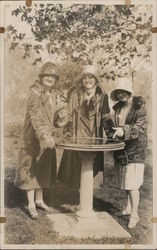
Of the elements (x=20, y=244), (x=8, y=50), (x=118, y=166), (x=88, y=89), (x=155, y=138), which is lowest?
(x=20, y=244)

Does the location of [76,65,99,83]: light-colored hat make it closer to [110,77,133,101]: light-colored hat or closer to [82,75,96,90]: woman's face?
[82,75,96,90]: woman's face

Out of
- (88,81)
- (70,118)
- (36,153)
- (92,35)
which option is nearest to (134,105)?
(88,81)

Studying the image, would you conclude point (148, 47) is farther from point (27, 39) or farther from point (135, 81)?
point (27, 39)

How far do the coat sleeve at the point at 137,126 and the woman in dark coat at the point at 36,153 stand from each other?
2.20 ft

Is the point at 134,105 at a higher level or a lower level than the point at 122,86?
lower

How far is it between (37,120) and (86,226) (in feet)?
3.40

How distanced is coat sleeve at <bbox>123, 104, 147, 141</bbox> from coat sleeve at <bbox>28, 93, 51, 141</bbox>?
0.70m

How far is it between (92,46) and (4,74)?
0.83 meters

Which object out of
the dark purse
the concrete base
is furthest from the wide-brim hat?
the concrete base

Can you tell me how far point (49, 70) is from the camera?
3473 mm

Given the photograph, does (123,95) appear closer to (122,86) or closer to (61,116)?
(122,86)

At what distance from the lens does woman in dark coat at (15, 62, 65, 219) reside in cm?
345

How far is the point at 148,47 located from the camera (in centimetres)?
355

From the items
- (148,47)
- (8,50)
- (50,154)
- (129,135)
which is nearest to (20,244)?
(50,154)
